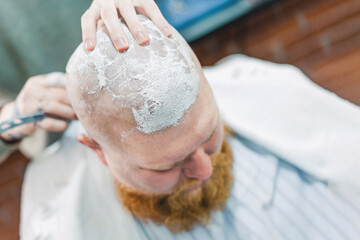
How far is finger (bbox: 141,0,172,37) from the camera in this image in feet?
1.76

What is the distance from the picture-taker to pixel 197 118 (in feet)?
1.80

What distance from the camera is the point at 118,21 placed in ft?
1.69

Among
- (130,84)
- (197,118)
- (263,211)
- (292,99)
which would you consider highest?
(130,84)

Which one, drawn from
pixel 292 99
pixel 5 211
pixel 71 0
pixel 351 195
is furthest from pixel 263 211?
pixel 5 211

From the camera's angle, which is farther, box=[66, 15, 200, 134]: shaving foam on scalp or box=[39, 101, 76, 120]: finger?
box=[39, 101, 76, 120]: finger

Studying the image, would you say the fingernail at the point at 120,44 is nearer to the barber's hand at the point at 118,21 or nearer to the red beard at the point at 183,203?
the barber's hand at the point at 118,21

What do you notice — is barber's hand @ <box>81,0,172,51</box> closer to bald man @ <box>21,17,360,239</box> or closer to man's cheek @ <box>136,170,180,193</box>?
bald man @ <box>21,17,360,239</box>

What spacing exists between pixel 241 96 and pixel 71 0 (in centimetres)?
78

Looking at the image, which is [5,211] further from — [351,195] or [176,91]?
[351,195]

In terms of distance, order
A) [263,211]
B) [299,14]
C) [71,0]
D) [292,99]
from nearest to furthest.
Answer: [263,211], [292,99], [71,0], [299,14]

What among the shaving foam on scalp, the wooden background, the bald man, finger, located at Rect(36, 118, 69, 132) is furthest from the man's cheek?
the wooden background

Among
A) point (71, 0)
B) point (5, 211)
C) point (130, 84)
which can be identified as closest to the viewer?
point (130, 84)

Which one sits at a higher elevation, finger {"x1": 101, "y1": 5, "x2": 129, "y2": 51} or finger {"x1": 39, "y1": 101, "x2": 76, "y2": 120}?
finger {"x1": 101, "y1": 5, "x2": 129, "y2": 51}

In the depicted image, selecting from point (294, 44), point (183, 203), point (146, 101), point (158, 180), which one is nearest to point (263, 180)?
point (183, 203)
